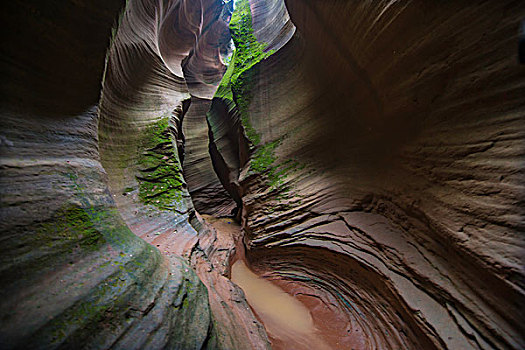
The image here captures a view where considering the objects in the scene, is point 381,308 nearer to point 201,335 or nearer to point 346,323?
point 346,323

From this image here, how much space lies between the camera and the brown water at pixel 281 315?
95.6 inches

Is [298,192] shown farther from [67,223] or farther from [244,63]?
[244,63]

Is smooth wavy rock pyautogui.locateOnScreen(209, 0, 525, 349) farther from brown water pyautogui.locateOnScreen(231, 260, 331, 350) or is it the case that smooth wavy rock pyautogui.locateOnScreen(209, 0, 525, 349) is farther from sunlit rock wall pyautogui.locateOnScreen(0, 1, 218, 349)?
sunlit rock wall pyautogui.locateOnScreen(0, 1, 218, 349)

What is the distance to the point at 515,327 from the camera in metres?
1.47

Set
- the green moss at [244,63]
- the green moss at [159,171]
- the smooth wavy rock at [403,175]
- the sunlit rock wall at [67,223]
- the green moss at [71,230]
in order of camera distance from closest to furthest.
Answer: the sunlit rock wall at [67,223] < the green moss at [71,230] < the smooth wavy rock at [403,175] < the green moss at [159,171] < the green moss at [244,63]

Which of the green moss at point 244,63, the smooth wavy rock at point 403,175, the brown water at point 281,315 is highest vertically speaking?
the green moss at point 244,63

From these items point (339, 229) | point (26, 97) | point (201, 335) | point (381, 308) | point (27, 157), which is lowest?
point (381, 308)

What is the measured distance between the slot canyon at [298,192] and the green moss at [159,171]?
33mm

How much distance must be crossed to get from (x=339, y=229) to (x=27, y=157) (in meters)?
3.61

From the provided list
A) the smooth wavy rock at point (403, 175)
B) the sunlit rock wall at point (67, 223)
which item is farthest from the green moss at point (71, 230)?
the smooth wavy rock at point (403, 175)

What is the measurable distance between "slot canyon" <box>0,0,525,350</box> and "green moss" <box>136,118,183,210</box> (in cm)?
3

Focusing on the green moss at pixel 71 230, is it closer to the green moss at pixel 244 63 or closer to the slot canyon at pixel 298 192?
the slot canyon at pixel 298 192

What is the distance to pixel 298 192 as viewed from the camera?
425 centimetres

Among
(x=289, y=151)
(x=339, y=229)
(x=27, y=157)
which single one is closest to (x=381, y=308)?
(x=339, y=229)
